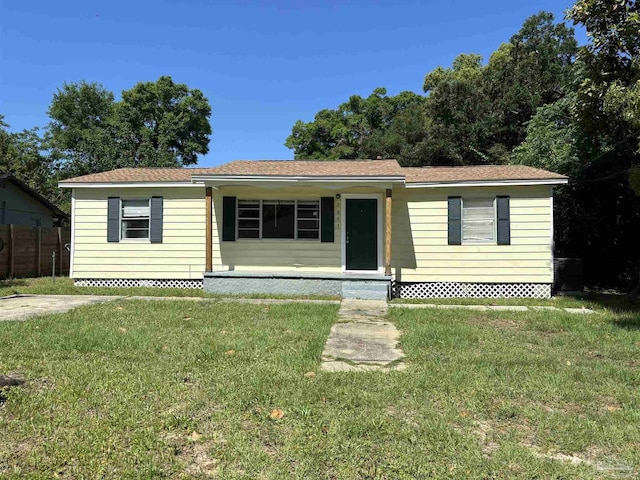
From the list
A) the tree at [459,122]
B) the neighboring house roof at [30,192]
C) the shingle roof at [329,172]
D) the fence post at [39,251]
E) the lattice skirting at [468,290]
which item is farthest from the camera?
the tree at [459,122]

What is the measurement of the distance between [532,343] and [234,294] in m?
Result: 6.43

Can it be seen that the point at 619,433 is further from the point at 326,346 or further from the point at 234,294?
the point at 234,294

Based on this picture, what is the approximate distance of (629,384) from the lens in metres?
3.96

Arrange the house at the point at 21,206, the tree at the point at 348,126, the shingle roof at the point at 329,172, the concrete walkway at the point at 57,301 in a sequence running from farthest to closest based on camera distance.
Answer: the tree at the point at 348,126 < the house at the point at 21,206 < the shingle roof at the point at 329,172 < the concrete walkway at the point at 57,301

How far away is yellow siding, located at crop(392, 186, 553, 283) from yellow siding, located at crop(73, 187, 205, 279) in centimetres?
512

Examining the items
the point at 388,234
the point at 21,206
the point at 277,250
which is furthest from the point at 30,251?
the point at 388,234

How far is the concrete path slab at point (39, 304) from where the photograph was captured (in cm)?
688

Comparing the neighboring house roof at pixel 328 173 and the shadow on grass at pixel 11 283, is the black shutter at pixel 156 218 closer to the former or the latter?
the neighboring house roof at pixel 328 173

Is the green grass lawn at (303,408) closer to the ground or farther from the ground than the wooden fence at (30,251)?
closer to the ground

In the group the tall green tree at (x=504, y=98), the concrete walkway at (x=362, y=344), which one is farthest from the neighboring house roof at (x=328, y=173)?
the tall green tree at (x=504, y=98)

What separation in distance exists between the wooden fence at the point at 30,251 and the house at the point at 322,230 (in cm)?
419

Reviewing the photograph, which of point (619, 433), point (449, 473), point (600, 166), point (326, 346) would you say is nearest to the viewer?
point (449, 473)

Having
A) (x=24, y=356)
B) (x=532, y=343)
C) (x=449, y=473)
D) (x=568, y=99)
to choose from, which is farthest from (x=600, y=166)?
(x=24, y=356)

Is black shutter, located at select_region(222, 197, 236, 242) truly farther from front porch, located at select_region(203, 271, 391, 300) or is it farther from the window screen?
front porch, located at select_region(203, 271, 391, 300)
